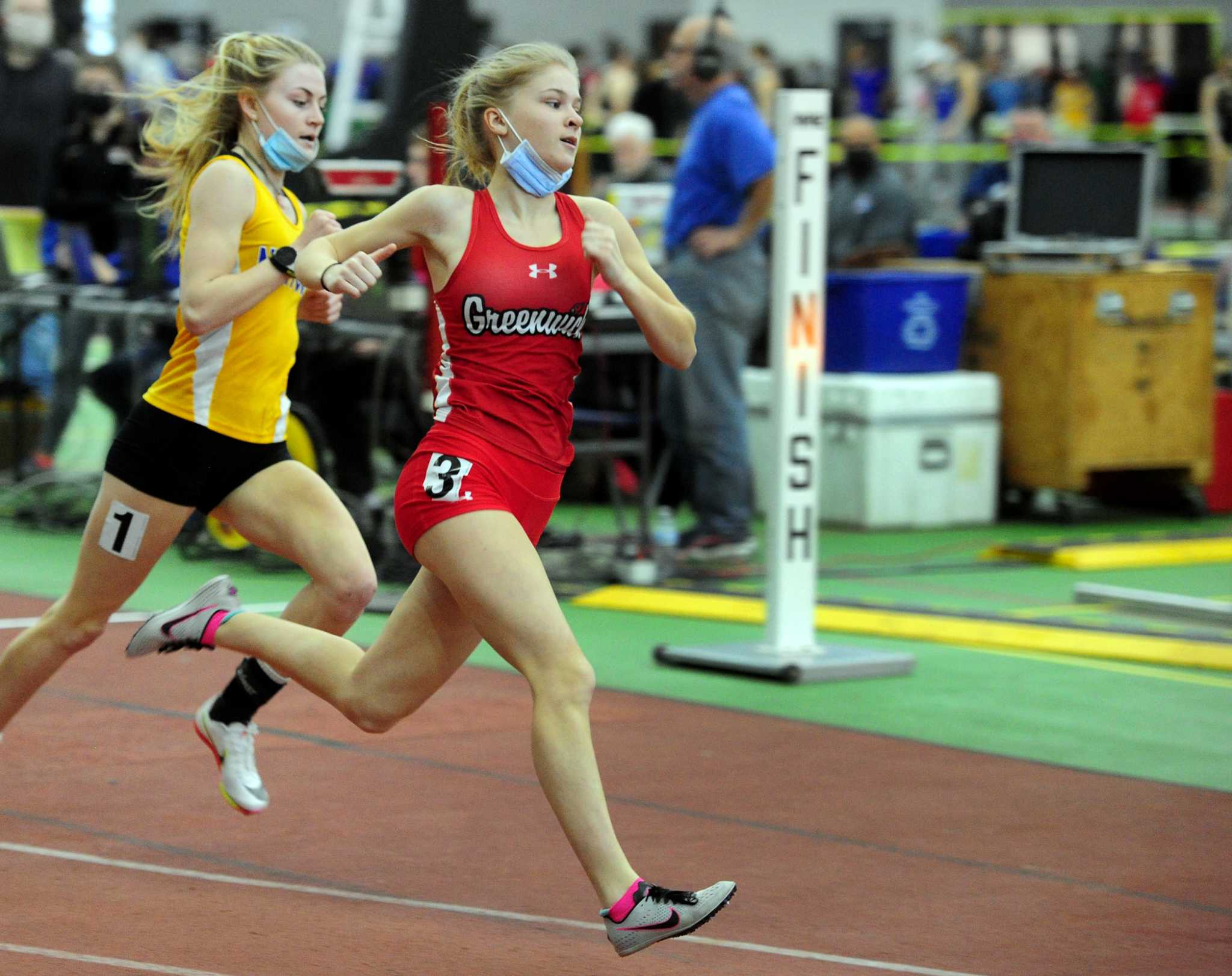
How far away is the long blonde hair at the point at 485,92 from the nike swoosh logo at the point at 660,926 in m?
1.83

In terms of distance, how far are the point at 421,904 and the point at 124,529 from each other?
1.35 meters

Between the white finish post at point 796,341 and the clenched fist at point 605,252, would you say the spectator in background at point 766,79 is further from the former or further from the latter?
the clenched fist at point 605,252

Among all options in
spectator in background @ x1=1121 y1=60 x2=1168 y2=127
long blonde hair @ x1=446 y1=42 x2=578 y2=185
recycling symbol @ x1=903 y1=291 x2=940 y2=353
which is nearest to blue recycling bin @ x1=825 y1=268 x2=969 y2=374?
recycling symbol @ x1=903 y1=291 x2=940 y2=353

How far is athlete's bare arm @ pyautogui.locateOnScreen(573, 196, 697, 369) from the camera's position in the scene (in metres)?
4.51

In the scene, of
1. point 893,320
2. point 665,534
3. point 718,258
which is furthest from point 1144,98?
point 718,258

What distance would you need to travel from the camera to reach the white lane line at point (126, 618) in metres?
8.94

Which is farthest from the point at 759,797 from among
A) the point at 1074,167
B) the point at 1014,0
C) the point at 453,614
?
the point at 1014,0

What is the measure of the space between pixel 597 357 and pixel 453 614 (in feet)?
Result: 19.4

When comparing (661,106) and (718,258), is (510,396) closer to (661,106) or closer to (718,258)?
(718,258)

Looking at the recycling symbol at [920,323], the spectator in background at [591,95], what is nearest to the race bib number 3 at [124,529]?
A: the recycling symbol at [920,323]

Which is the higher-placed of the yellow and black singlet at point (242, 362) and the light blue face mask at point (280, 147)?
the light blue face mask at point (280, 147)

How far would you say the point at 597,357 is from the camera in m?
10.5

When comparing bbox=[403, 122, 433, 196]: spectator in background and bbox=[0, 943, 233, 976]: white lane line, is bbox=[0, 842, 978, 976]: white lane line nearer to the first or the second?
bbox=[0, 943, 233, 976]: white lane line

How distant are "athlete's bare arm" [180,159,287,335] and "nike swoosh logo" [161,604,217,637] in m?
0.77
